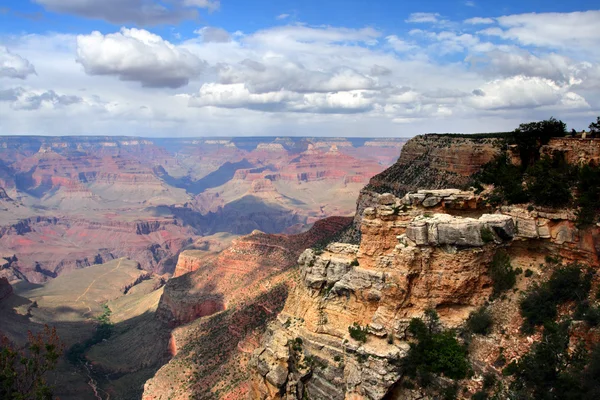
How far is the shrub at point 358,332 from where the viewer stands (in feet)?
76.7

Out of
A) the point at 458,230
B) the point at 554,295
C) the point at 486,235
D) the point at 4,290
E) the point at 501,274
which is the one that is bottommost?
the point at 4,290

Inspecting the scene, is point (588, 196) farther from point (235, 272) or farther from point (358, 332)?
point (235, 272)

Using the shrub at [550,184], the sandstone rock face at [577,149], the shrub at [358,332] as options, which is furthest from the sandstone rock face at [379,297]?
the sandstone rock face at [577,149]

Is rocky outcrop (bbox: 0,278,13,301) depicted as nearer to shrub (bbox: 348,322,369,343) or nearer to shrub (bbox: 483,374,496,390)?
shrub (bbox: 348,322,369,343)

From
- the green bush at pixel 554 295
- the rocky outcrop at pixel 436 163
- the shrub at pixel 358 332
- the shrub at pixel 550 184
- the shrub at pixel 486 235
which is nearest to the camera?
the green bush at pixel 554 295

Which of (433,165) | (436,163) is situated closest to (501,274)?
(436,163)

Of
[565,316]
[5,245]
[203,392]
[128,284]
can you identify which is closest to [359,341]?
[565,316]

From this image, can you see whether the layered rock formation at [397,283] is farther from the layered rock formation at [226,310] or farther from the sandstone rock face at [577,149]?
the layered rock formation at [226,310]

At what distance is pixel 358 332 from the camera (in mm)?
23781

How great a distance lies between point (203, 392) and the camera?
41.0 meters

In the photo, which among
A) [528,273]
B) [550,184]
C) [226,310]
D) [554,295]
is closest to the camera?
[554,295]

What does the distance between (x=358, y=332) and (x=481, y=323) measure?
6.03 meters

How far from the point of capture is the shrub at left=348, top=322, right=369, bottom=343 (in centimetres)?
2339

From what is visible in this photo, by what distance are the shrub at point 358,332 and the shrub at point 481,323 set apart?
199 inches
